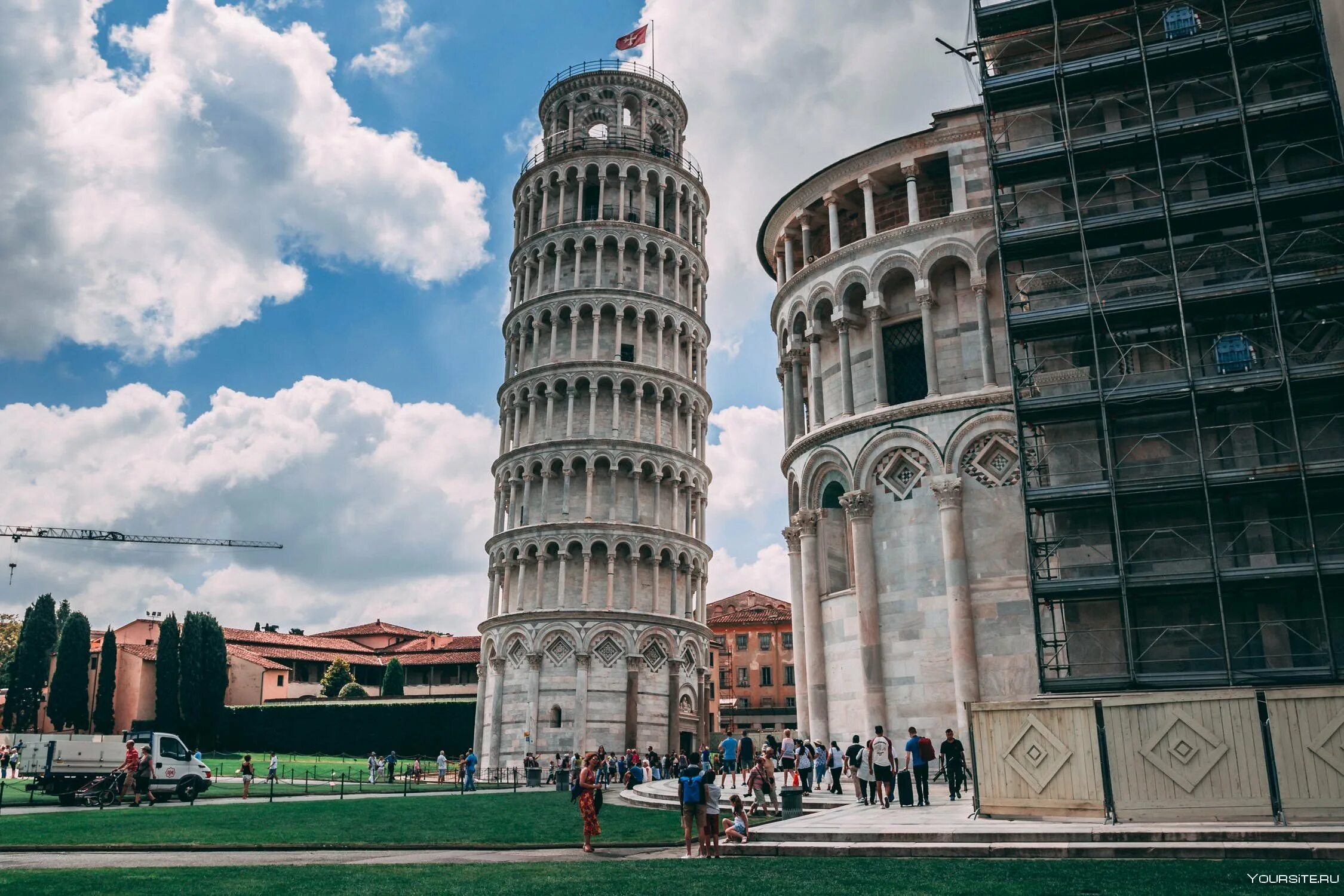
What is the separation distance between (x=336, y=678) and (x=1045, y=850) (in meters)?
74.6

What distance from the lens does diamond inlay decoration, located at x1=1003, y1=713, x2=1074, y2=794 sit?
17359 millimetres

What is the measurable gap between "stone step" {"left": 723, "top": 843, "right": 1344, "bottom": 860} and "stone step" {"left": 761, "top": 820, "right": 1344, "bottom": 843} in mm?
164

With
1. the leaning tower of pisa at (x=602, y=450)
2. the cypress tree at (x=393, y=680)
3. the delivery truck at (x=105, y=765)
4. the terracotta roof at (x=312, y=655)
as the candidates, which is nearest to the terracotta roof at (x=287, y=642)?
the terracotta roof at (x=312, y=655)

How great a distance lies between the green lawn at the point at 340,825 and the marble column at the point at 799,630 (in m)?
5.74

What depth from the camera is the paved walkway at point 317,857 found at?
50.9 ft

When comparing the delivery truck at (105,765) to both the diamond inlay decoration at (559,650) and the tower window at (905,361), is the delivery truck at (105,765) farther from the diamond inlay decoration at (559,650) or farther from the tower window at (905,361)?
the tower window at (905,361)

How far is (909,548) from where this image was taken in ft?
94.3

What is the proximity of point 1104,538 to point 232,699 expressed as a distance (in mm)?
71314

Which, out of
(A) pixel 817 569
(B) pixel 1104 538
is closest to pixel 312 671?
(A) pixel 817 569

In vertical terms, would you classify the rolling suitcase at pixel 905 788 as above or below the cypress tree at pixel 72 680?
below

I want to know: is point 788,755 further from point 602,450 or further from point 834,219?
point 602,450

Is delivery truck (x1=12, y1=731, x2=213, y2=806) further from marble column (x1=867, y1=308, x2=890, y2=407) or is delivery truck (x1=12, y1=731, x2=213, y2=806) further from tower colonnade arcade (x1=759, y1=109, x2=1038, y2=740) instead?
marble column (x1=867, y1=308, x2=890, y2=407)

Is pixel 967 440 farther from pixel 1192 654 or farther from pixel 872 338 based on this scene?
pixel 1192 654

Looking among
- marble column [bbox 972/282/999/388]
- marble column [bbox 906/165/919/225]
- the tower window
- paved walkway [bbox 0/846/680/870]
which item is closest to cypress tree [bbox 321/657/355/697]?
the tower window
